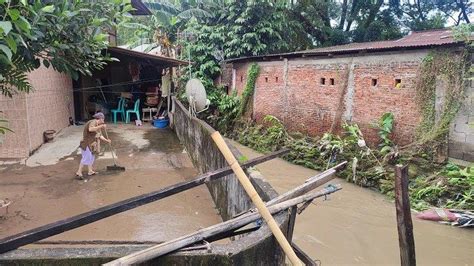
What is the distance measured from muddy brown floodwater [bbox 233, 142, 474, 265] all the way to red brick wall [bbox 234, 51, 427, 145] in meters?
2.43

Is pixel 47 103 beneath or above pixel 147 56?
beneath

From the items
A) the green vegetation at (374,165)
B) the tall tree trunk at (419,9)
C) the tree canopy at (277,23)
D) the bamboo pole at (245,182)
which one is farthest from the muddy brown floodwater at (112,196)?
the tall tree trunk at (419,9)

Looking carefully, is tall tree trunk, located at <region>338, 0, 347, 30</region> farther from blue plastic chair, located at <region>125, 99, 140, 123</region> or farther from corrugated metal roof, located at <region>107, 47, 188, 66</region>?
blue plastic chair, located at <region>125, 99, 140, 123</region>

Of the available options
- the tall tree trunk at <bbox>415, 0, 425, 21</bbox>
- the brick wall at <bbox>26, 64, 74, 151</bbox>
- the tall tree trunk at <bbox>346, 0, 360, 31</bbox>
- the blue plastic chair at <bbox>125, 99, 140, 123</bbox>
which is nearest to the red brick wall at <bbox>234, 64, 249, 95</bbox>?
the blue plastic chair at <bbox>125, 99, 140, 123</bbox>

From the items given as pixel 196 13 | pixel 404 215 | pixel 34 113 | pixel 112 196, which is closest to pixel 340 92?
pixel 112 196

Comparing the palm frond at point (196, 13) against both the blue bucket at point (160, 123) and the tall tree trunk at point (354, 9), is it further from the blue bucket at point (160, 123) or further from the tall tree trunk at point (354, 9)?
the tall tree trunk at point (354, 9)

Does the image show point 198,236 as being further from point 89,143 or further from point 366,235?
point 89,143

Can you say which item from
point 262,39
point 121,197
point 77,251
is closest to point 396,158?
point 121,197

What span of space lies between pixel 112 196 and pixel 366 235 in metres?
4.93

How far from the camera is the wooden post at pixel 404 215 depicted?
11.1 ft

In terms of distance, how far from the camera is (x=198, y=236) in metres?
2.52

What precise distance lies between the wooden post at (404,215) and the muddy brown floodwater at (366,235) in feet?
8.93

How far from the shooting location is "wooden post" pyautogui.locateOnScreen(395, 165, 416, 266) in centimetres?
338

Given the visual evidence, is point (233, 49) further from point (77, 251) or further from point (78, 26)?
point (77, 251)
